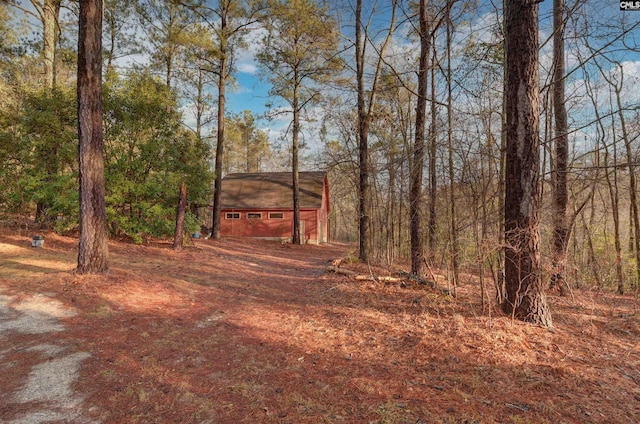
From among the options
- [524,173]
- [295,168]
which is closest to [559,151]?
[524,173]

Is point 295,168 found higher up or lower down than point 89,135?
higher up

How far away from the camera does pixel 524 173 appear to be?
4.31 meters

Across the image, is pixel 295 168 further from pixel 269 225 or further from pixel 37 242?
pixel 37 242

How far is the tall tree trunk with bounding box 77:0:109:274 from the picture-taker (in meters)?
6.08

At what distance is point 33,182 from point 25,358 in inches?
348

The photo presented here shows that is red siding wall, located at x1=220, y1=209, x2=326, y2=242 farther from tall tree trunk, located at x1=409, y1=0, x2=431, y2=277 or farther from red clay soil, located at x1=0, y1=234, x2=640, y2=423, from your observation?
Answer: red clay soil, located at x1=0, y1=234, x2=640, y2=423

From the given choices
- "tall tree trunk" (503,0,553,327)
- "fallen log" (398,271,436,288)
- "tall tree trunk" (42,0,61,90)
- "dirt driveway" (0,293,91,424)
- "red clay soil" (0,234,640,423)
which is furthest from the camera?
"tall tree trunk" (42,0,61,90)

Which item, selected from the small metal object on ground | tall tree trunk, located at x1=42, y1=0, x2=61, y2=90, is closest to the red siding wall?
tall tree trunk, located at x1=42, y1=0, x2=61, y2=90

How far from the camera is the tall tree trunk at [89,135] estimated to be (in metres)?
6.08

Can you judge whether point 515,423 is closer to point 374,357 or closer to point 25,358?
point 374,357

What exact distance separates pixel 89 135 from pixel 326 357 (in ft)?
20.3

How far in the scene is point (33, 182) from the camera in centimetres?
964

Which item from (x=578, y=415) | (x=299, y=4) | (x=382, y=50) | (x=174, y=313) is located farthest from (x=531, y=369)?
(x=299, y=4)

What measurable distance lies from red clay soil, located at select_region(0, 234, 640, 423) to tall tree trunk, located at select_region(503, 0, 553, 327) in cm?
42
